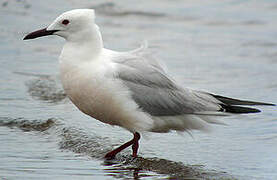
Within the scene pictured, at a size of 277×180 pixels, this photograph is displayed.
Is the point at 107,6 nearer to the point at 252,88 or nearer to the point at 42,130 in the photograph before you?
the point at 252,88

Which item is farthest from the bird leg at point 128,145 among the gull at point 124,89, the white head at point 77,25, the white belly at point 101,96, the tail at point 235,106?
the white head at point 77,25

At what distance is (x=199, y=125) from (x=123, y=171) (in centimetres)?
99

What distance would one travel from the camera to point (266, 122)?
26.5ft

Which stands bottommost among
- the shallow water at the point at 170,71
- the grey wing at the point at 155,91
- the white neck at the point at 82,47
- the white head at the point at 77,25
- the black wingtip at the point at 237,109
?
the shallow water at the point at 170,71

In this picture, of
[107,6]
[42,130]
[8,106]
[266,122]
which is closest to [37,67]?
[8,106]

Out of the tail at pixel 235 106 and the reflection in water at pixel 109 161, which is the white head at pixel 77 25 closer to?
the reflection in water at pixel 109 161

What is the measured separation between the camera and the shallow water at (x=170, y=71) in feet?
21.3

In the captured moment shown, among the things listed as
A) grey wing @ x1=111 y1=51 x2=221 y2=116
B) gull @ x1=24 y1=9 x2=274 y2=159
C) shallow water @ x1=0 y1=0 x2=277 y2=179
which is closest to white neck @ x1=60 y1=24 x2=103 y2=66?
gull @ x1=24 y1=9 x2=274 y2=159

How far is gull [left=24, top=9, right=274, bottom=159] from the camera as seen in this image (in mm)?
6328

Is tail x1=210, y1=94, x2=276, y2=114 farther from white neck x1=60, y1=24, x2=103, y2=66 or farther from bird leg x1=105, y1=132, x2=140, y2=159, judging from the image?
white neck x1=60, y1=24, x2=103, y2=66

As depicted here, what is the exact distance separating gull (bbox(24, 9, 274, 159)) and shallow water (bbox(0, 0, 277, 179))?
1.41 ft

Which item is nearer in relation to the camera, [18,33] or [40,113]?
[40,113]

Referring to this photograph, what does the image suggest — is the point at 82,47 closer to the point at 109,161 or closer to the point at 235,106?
the point at 109,161

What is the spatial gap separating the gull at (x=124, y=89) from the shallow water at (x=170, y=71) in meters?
0.43
